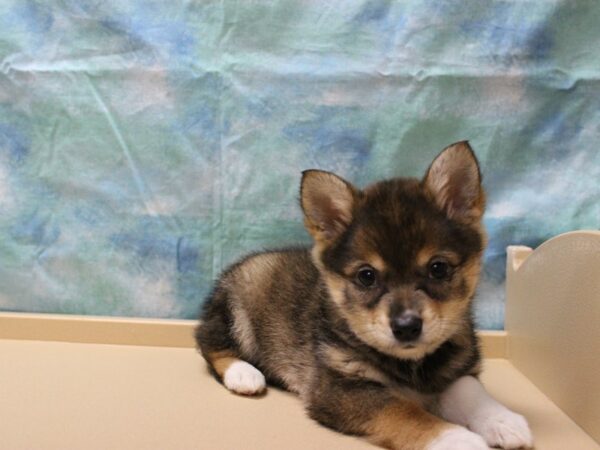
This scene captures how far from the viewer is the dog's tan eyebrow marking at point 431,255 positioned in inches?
76.4

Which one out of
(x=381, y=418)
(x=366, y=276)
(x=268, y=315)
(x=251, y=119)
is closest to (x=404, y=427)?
(x=381, y=418)

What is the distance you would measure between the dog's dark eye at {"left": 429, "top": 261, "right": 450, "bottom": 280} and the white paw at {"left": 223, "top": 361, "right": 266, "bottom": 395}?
78 centimetres

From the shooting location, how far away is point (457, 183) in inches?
82.2

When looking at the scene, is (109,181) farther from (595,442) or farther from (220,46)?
(595,442)

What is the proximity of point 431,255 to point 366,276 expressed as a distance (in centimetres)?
21

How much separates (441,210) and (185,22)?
59.5 inches

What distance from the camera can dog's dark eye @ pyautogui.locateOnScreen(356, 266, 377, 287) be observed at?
200cm

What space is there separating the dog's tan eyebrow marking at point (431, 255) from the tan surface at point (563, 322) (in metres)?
0.43

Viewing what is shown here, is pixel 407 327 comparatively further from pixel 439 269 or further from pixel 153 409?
pixel 153 409

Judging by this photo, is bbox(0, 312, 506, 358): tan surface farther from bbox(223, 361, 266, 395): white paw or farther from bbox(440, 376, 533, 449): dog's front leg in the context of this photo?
bbox(440, 376, 533, 449): dog's front leg

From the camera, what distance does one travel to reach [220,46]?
290 centimetres

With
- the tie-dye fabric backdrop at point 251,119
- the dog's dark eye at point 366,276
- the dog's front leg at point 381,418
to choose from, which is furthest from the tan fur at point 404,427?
the tie-dye fabric backdrop at point 251,119

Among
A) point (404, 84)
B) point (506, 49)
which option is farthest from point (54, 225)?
point (506, 49)

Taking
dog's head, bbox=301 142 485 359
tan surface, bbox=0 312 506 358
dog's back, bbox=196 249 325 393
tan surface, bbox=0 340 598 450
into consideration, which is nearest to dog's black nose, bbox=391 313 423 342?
dog's head, bbox=301 142 485 359
